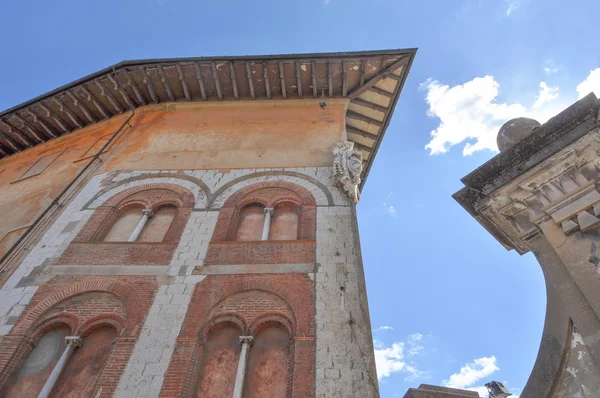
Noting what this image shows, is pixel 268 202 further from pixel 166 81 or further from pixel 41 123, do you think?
pixel 41 123

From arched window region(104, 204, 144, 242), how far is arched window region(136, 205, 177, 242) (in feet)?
1.07

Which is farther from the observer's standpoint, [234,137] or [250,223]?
[234,137]

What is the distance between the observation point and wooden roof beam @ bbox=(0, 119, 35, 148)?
13.8 m

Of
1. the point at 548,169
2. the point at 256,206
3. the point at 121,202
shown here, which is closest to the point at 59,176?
the point at 121,202

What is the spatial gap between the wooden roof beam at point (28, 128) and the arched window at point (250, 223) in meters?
9.37

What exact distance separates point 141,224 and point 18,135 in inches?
335

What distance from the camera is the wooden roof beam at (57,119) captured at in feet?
44.1

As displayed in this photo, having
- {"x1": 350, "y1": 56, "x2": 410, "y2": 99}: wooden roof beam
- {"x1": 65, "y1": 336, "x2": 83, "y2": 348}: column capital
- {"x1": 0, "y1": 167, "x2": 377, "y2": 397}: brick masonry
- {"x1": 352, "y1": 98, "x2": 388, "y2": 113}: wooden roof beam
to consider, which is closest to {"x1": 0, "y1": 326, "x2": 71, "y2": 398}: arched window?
{"x1": 65, "y1": 336, "x2": 83, "y2": 348}: column capital

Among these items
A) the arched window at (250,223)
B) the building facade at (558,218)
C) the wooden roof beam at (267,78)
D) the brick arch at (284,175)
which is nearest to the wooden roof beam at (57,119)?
the wooden roof beam at (267,78)

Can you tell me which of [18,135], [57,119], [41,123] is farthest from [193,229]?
[18,135]

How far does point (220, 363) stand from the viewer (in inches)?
249

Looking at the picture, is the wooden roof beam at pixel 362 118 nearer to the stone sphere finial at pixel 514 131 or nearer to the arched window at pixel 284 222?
the arched window at pixel 284 222

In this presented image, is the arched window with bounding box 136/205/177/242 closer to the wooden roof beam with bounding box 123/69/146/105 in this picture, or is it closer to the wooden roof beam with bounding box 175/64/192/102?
the wooden roof beam with bounding box 175/64/192/102

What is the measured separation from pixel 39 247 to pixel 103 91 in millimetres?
6303
